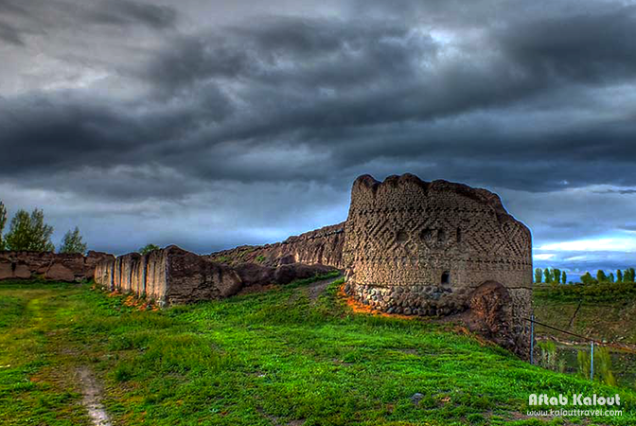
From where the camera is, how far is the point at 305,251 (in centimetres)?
3356

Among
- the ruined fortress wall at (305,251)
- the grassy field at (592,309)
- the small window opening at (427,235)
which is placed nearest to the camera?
the small window opening at (427,235)

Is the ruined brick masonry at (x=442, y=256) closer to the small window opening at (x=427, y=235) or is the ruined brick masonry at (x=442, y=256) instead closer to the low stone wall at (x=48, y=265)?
the small window opening at (x=427, y=235)

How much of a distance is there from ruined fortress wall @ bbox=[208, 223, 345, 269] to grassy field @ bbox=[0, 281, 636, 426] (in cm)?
1294

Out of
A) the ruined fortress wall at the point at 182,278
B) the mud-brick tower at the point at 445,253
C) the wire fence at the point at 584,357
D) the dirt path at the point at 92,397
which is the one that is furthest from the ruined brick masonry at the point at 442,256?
the dirt path at the point at 92,397

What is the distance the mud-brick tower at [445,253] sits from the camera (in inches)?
552

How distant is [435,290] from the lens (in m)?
14.1

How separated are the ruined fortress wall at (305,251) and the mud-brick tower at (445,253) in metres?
10.7

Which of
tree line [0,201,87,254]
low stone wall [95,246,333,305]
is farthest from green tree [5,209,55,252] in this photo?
low stone wall [95,246,333,305]

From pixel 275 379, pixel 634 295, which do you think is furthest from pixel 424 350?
pixel 634 295

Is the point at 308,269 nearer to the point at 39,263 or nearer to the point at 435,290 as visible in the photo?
the point at 435,290

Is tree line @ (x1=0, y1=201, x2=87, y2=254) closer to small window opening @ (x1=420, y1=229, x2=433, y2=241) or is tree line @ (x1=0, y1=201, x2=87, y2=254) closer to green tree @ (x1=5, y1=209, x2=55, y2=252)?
green tree @ (x1=5, y1=209, x2=55, y2=252)

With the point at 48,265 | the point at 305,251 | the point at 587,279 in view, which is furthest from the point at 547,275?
the point at 48,265

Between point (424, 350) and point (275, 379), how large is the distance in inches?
139

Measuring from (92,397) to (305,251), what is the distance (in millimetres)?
25324
